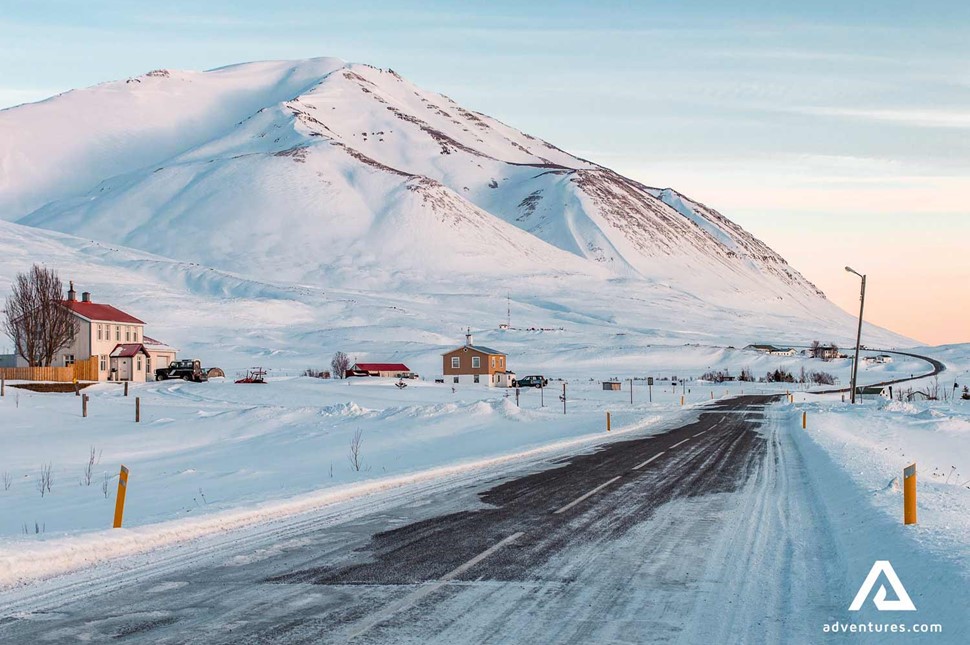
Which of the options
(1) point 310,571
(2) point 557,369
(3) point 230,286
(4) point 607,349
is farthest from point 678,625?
(3) point 230,286

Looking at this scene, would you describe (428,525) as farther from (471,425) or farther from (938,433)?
(938,433)

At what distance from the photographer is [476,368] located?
329 ft

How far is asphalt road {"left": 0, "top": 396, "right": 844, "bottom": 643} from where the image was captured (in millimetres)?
8727

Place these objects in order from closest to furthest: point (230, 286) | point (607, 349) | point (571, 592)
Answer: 1. point (571, 592)
2. point (607, 349)
3. point (230, 286)

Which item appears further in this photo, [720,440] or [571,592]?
[720,440]

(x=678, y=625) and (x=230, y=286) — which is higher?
(x=230, y=286)

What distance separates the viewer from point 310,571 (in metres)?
11.2

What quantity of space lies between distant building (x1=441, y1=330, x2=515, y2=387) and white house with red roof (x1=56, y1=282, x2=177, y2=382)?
3171 centimetres

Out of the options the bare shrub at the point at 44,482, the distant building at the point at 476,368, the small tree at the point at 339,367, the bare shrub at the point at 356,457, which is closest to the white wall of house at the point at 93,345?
the small tree at the point at 339,367

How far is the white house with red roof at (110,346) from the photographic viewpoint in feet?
248

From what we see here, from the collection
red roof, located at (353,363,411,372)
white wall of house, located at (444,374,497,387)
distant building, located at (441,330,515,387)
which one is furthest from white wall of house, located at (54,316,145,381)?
distant building, located at (441,330,515,387)

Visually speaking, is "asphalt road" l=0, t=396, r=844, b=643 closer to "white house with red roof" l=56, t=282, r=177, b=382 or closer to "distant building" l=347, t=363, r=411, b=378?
"white house with red roof" l=56, t=282, r=177, b=382

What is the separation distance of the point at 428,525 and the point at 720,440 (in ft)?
70.3

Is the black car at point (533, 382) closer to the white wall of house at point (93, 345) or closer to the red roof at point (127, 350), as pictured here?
the red roof at point (127, 350)
